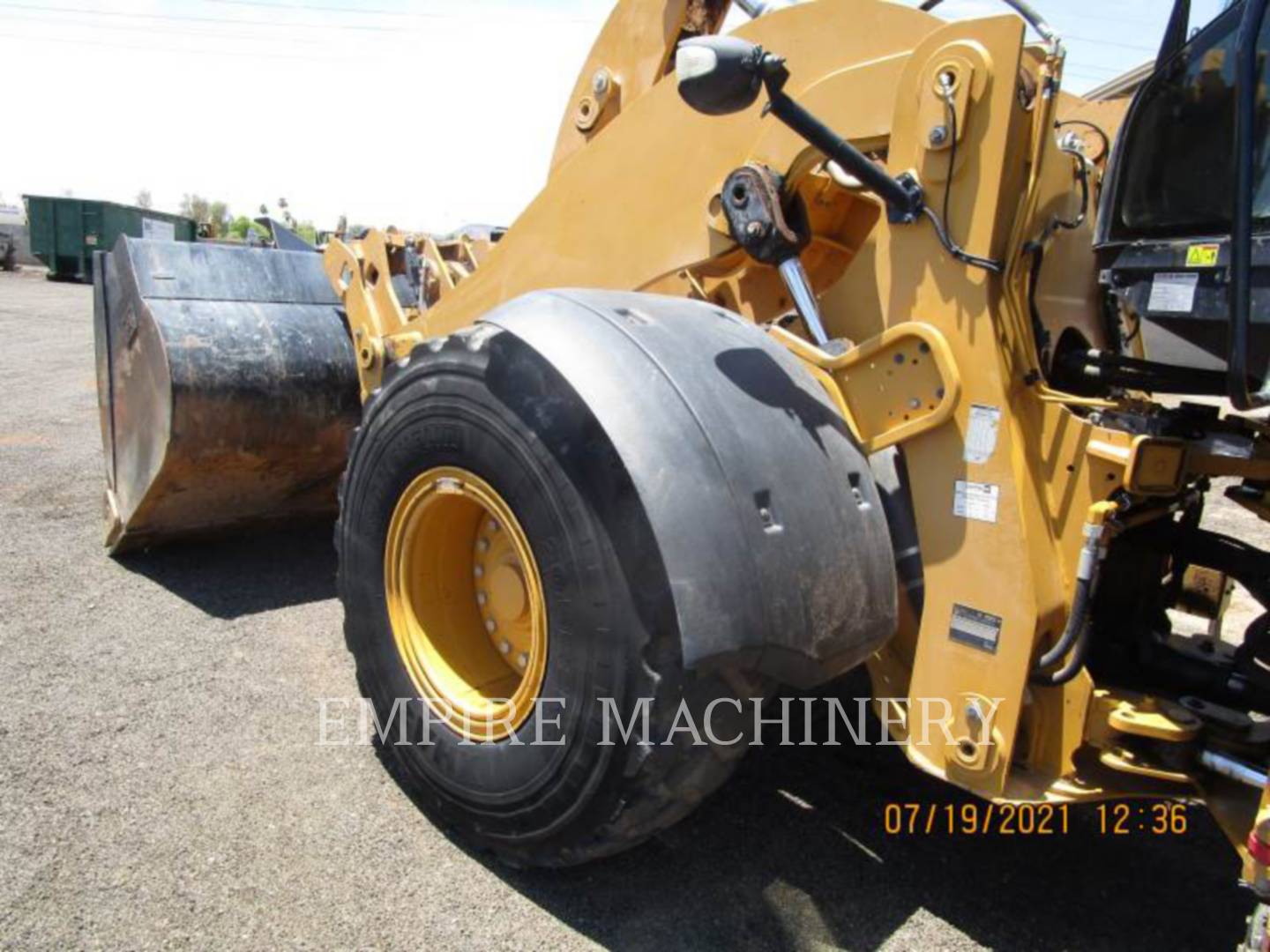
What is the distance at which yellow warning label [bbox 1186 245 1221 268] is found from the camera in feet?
6.26

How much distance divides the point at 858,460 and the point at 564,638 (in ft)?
2.54

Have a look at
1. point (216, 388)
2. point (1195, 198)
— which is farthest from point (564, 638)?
point (216, 388)

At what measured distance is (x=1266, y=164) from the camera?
185cm

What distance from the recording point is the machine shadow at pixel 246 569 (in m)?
4.13

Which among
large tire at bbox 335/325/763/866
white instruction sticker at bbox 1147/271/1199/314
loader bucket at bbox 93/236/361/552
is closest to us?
white instruction sticker at bbox 1147/271/1199/314

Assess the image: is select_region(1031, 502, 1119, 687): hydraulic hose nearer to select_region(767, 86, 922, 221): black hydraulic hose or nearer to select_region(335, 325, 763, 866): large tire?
select_region(335, 325, 763, 866): large tire

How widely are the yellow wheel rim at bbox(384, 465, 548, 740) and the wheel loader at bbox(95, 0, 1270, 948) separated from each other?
12 millimetres

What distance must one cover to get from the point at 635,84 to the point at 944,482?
6.26 ft

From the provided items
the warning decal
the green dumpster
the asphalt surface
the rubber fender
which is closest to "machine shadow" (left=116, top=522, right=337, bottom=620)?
the asphalt surface

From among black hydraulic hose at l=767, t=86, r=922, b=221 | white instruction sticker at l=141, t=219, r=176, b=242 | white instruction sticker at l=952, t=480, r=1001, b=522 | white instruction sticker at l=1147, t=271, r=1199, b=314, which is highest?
black hydraulic hose at l=767, t=86, r=922, b=221

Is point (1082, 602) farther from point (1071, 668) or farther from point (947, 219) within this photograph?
point (947, 219)

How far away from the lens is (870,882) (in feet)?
8.34

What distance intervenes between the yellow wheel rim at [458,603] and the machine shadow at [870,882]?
45 cm
